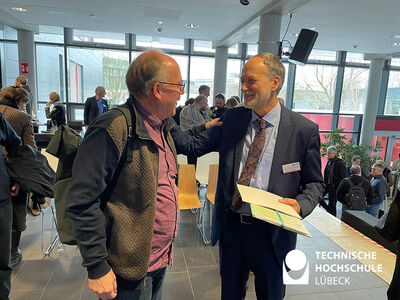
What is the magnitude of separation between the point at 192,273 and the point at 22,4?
6.99m

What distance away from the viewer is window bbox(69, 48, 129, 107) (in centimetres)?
964

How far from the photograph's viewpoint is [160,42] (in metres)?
9.88

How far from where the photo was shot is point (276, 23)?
575 cm

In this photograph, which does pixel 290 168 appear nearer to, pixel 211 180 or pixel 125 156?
pixel 125 156

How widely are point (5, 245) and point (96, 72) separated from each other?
29.3 ft

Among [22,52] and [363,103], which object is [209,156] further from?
[363,103]

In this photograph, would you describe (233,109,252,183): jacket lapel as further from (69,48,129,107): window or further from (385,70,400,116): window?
(385,70,400,116): window

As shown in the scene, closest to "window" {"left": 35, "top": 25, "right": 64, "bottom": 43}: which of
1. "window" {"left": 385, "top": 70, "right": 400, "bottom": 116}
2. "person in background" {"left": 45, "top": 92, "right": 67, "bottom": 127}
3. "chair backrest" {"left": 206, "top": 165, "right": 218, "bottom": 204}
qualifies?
"person in background" {"left": 45, "top": 92, "right": 67, "bottom": 127}

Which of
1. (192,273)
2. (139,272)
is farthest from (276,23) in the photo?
(139,272)

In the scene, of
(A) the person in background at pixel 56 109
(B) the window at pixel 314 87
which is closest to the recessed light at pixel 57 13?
(A) the person in background at pixel 56 109

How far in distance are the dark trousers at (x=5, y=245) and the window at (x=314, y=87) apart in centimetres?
1076

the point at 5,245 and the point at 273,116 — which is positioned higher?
the point at 273,116

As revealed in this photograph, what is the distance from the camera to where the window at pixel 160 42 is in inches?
384

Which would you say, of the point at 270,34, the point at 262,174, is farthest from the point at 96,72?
the point at 262,174
